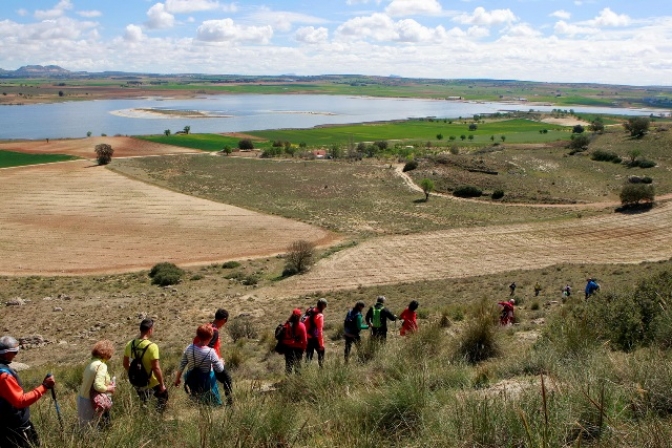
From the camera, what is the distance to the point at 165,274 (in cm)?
2517

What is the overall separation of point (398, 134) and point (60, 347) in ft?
302

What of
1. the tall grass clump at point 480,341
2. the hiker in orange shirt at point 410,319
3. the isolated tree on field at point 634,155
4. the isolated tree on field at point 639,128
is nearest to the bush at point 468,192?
the isolated tree on field at point 634,155

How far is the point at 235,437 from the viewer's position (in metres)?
4.57

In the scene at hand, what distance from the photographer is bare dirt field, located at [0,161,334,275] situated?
29531mm

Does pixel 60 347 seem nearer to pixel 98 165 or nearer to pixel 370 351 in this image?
pixel 370 351

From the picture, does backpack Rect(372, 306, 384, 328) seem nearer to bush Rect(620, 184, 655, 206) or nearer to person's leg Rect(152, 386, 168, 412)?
person's leg Rect(152, 386, 168, 412)

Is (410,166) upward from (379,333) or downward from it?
downward

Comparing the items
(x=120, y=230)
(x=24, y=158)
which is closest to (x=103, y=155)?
(x=24, y=158)

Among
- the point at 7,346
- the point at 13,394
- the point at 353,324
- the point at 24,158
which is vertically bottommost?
the point at 24,158

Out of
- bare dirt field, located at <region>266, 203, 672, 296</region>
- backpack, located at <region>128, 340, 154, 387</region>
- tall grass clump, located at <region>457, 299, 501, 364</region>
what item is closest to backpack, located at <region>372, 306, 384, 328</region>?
tall grass clump, located at <region>457, 299, 501, 364</region>

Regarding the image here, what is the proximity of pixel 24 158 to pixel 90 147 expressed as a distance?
11.2 meters

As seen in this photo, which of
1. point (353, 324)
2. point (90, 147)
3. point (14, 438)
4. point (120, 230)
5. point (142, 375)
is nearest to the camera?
point (14, 438)

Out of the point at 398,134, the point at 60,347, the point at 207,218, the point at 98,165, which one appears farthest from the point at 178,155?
the point at 60,347

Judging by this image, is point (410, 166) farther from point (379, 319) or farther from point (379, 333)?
point (379, 333)
